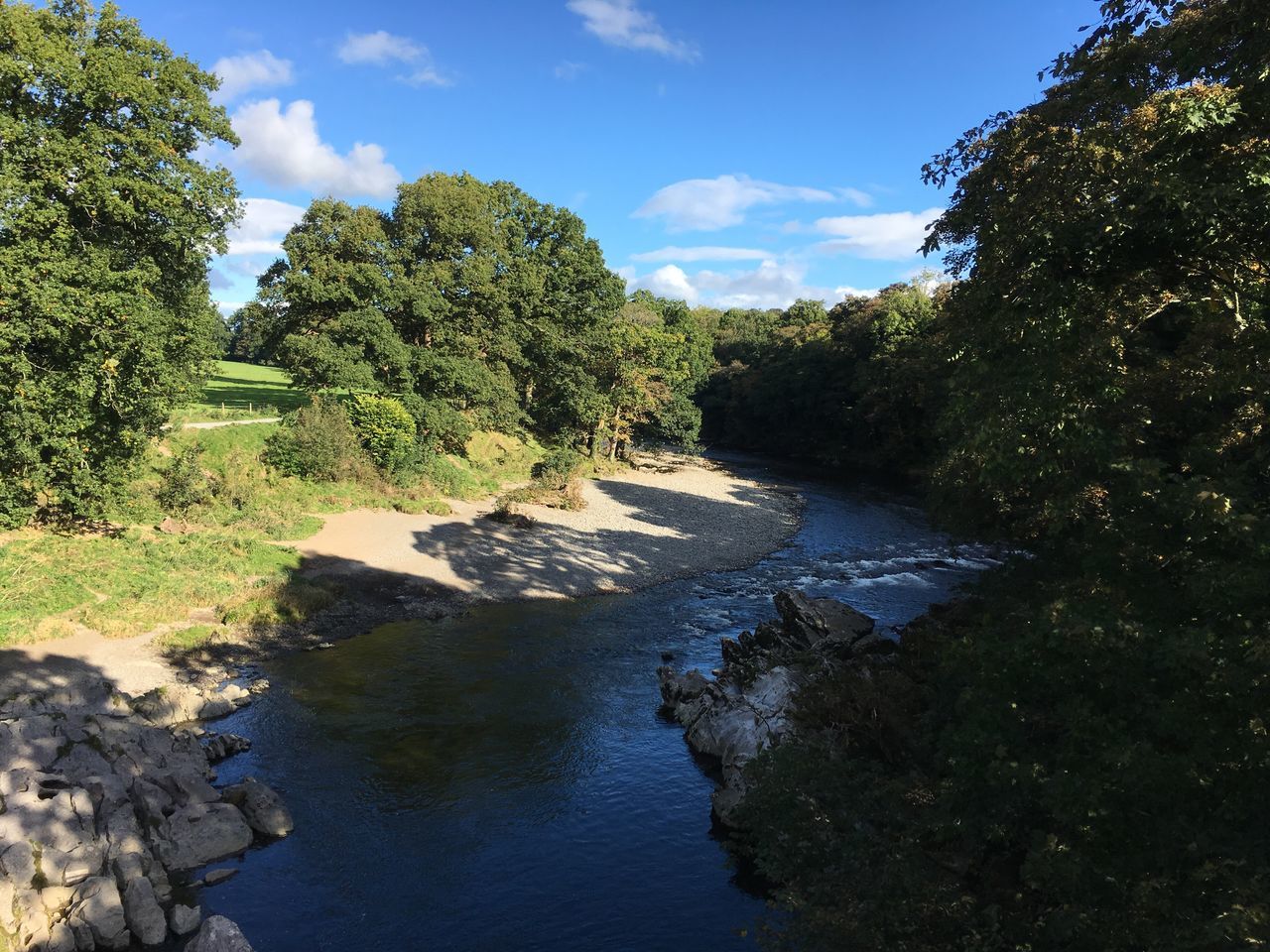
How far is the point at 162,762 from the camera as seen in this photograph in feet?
49.2

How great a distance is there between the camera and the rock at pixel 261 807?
14180 mm

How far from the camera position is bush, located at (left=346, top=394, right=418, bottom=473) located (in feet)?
133

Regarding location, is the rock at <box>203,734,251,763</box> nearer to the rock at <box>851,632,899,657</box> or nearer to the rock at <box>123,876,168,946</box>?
Answer: the rock at <box>123,876,168,946</box>

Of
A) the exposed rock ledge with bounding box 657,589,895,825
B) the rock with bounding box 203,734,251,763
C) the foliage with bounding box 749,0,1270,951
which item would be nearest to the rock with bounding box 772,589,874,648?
the exposed rock ledge with bounding box 657,589,895,825

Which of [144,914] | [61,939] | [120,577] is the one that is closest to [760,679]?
[144,914]

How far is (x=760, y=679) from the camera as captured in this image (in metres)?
18.9

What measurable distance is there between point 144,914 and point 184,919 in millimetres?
568

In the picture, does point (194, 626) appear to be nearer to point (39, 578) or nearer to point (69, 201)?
point (39, 578)

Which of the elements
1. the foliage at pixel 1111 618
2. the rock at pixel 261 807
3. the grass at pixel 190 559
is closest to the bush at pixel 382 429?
the grass at pixel 190 559

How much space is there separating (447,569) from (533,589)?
3932 mm

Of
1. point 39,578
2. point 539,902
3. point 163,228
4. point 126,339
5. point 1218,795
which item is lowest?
point 539,902

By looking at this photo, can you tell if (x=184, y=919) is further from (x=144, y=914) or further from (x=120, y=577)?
(x=120, y=577)

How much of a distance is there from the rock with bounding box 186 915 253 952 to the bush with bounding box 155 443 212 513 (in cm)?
2300

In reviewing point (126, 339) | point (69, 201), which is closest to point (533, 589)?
point (126, 339)
